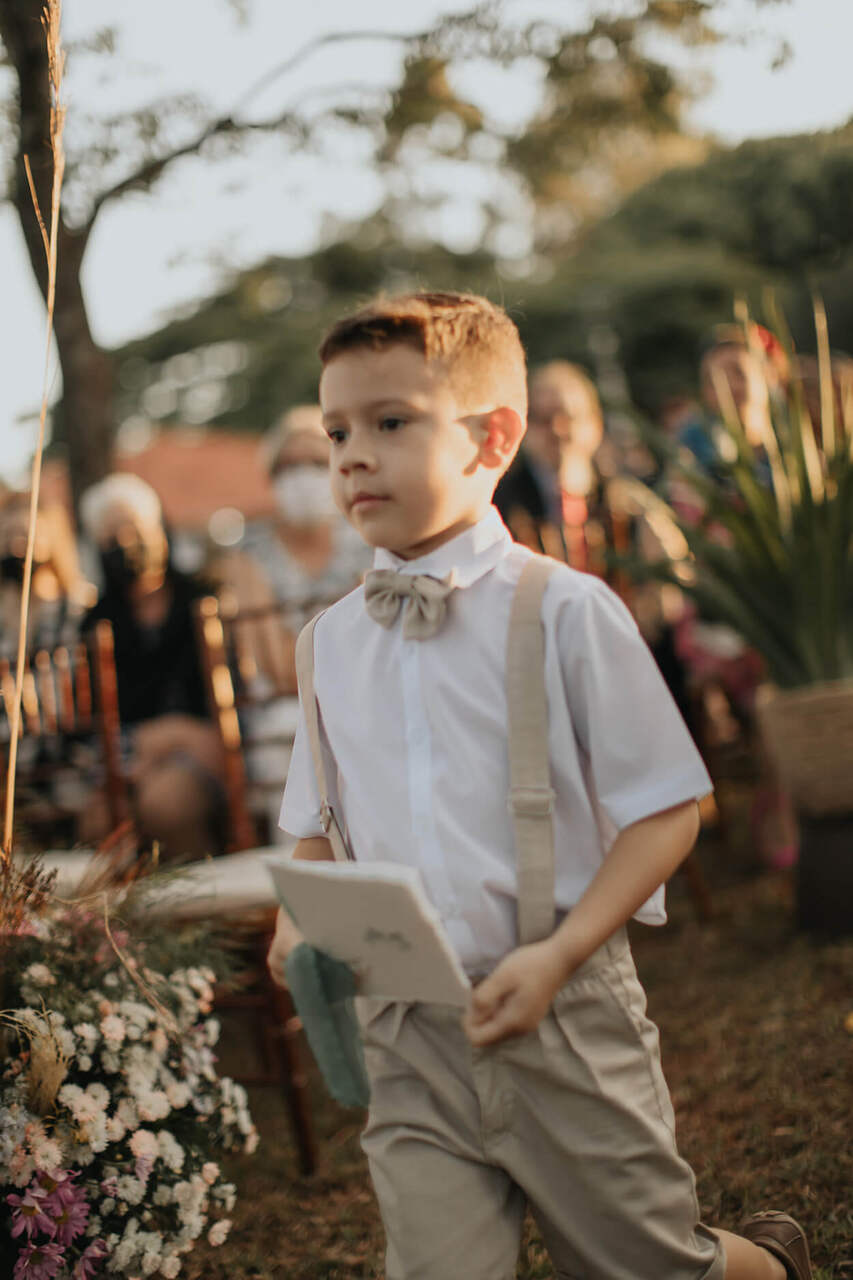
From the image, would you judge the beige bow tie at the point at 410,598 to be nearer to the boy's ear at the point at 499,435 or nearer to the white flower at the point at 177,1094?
the boy's ear at the point at 499,435

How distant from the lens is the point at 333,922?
132 cm

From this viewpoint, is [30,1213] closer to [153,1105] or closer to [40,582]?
[153,1105]

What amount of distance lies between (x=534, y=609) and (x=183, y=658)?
2861mm

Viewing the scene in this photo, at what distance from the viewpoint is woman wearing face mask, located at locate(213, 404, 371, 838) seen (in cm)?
373

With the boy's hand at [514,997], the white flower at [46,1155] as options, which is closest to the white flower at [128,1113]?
the white flower at [46,1155]

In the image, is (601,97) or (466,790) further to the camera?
(601,97)

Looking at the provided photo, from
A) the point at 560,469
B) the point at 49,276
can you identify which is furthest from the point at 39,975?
the point at 560,469

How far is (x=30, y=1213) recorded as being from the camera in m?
1.60

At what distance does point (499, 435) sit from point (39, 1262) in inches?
48.4

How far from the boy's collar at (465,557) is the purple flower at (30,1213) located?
96 centimetres

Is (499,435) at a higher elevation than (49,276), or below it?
below

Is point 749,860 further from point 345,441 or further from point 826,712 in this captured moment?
Answer: point 345,441

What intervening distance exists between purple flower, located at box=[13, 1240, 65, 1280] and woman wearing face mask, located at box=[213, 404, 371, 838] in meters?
2.06

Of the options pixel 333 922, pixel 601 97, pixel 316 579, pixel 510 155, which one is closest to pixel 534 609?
pixel 333 922
